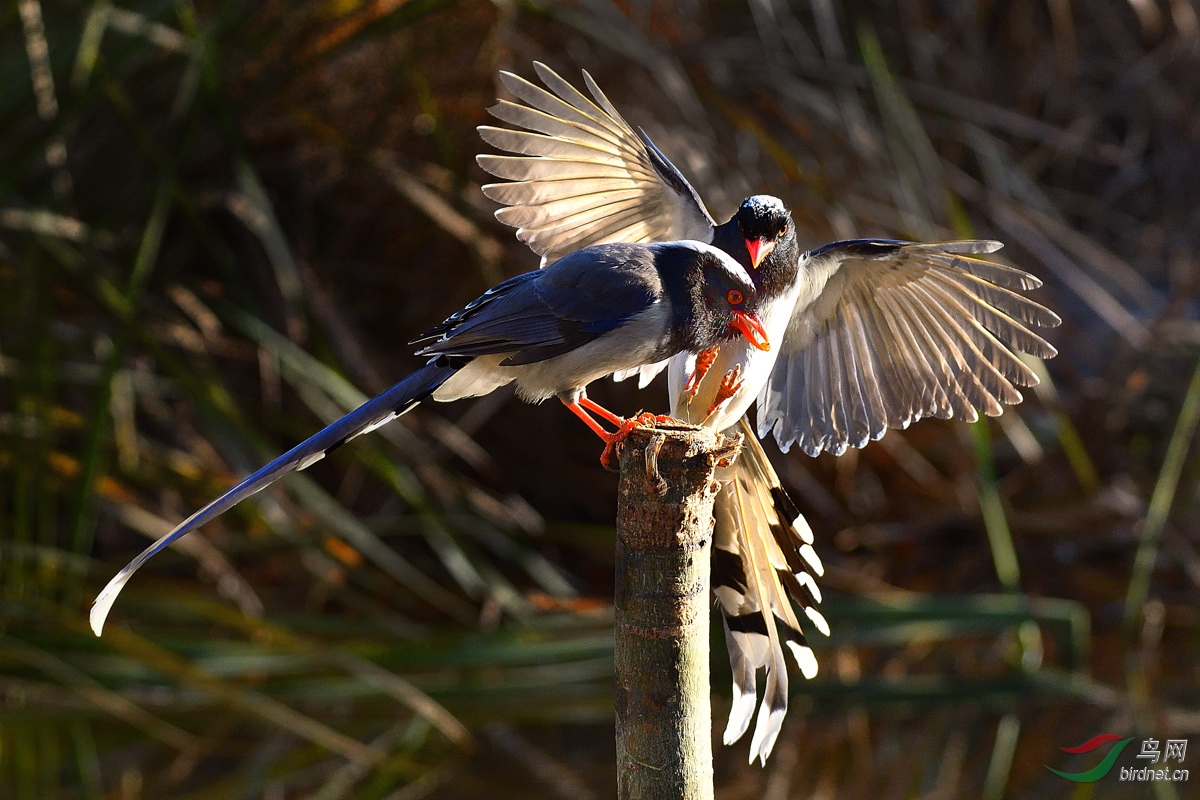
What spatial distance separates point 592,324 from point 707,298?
0.61 feet

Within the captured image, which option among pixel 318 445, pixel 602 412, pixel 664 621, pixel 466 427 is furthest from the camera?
pixel 466 427

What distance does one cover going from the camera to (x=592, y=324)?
177 cm

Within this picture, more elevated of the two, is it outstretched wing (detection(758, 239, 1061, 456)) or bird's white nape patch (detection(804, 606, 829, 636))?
outstretched wing (detection(758, 239, 1061, 456))

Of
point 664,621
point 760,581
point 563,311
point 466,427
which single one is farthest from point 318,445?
point 466,427

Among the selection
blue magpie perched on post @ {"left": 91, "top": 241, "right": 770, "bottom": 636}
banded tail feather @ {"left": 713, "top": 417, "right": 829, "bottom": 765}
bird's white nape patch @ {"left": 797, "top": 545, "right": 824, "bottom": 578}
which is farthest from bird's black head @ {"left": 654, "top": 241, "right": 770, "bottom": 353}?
bird's white nape patch @ {"left": 797, "top": 545, "right": 824, "bottom": 578}

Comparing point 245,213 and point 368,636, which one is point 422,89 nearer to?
point 245,213

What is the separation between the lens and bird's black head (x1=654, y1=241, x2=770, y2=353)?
1791 millimetres

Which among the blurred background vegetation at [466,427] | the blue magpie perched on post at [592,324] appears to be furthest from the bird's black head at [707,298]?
the blurred background vegetation at [466,427]

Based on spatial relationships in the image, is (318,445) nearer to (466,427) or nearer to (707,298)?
(707,298)

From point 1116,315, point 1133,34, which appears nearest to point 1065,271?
point 1116,315

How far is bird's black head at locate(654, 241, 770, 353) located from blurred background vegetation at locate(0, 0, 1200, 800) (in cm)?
136

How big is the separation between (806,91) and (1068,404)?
5.04ft

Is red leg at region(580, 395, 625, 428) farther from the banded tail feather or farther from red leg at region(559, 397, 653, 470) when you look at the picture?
the banded tail feather

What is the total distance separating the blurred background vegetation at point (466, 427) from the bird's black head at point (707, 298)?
1363mm
